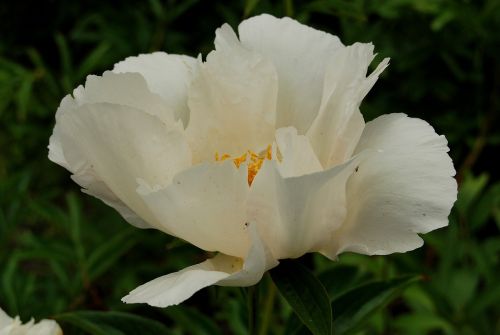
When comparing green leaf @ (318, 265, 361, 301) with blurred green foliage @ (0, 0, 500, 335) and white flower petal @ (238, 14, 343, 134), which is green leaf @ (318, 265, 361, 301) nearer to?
blurred green foliage @ (0, 0, 500, 335)

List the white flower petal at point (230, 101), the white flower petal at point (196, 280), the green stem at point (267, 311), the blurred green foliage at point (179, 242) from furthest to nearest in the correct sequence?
the blurred green foliage at point (179, 242), the green stem at point (267, 311), the white flower petal at point (230, 101), the white flower petal at point (196, 280)

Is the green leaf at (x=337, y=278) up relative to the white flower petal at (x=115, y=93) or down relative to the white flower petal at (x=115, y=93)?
down

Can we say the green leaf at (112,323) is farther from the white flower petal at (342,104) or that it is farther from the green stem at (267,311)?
the white flower petal at (342,104)

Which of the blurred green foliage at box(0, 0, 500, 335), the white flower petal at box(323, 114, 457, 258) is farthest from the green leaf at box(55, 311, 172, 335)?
the white flower petal at box(323, 114, 457, 258)

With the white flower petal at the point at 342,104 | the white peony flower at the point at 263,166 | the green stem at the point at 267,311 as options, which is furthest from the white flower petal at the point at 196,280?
the green stem at the point at 267,311

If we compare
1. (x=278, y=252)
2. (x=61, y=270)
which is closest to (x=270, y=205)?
(x=278, y=252)

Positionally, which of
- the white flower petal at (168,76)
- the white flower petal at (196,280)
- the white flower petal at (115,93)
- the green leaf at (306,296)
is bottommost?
the green leaf at (306,296)

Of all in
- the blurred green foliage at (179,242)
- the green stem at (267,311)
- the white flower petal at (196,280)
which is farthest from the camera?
the blurred green foliage at (179,242)
